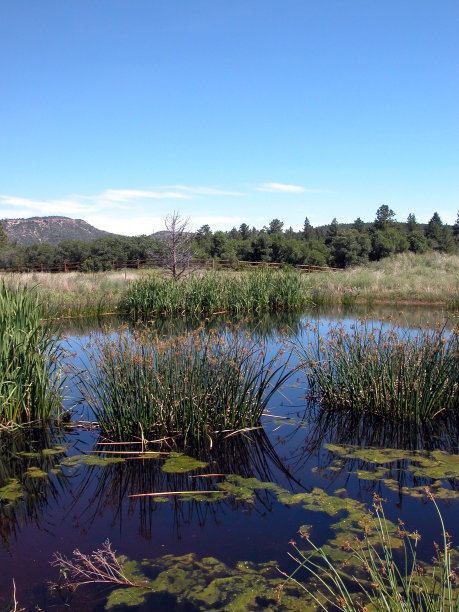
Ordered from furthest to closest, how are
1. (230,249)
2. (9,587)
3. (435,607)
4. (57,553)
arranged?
(230,249) < (57,553) < (9,587) < (435,607)

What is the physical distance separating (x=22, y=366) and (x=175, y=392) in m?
1.68

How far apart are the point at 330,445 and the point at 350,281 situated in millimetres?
18187

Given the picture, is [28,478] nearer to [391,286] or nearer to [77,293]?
[77,293]

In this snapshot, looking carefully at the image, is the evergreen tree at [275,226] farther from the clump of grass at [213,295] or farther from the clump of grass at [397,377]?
the clump of grass at [397,377]

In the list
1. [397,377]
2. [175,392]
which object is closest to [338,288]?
[397,377]

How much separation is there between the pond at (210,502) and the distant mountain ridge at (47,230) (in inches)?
3281

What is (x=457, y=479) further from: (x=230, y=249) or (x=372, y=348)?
(x=230, y=249)

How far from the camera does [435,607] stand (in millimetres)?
2084

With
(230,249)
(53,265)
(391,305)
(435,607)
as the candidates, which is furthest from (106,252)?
(435,607)

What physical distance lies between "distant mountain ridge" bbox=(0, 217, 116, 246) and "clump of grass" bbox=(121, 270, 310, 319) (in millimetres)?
70735

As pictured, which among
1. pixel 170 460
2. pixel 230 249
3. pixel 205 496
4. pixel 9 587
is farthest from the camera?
pixel 230 249

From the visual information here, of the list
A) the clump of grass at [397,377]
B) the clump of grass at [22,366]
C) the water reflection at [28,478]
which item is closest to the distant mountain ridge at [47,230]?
the clump of grass at [22,366]

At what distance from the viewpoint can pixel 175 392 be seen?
543 centimetres

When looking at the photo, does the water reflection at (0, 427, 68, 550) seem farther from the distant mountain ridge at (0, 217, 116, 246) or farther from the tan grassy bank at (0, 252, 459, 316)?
the distant mountain ridge at (0, 217, 116, 246)
